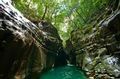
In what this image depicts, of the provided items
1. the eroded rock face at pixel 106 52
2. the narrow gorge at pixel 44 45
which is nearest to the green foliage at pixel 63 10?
the narrow gorge at pixel 44 45

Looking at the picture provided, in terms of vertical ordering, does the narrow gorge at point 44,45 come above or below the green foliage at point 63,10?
below

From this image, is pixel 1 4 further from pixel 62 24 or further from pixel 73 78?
pixel 62 24

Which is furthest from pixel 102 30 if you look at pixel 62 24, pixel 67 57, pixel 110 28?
pixel 62 24

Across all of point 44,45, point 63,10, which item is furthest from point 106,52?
point 63,10

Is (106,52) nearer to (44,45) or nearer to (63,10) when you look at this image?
(44,45)

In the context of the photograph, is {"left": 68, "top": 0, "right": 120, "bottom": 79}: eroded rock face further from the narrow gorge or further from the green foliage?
the green foliage

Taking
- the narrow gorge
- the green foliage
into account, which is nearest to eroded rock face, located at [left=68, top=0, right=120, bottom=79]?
the narrow gorge

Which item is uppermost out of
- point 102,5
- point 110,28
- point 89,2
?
point 89,2

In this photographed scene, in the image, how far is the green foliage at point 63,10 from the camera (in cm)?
3155

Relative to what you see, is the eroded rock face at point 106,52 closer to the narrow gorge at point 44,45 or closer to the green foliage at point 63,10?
the narrow gorge at point 44,45

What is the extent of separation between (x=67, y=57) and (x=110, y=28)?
1799cm

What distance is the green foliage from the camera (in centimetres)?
3155

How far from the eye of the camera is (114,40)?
698 inches

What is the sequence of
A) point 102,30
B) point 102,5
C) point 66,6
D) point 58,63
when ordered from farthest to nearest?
point 66,6, point 58,63, point 102,5, point 102,30
